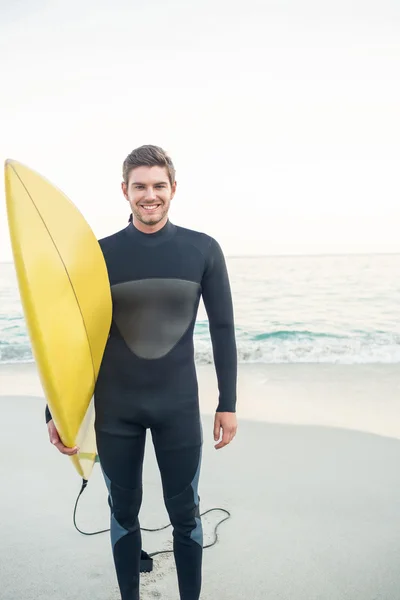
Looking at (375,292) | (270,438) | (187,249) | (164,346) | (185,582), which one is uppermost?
(187,249)

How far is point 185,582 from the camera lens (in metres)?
1.71

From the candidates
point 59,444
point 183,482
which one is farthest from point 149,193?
point 183,482

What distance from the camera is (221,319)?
180 cm

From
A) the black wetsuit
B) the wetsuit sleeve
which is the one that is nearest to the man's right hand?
the black wetsuit

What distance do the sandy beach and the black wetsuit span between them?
41 centimetres

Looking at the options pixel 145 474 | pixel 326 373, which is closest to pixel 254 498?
pixel 145 474

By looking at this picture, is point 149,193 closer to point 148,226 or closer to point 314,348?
point 148,226

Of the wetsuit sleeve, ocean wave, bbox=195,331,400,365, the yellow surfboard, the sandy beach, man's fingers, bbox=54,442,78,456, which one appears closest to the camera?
the yellow surfboard

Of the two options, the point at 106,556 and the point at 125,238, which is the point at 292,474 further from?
the point at 125,238

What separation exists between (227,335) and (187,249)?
→ 0.35 meters

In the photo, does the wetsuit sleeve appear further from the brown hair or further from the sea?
the sea

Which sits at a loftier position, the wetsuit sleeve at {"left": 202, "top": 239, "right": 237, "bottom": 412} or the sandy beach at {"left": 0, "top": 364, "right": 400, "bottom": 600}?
the wetsuit sleeve at {"left": 202, "top": 239, "right": 237, "bottom": 412}

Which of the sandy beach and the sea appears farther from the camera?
the sea

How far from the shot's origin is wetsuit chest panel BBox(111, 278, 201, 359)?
5.63 feet
